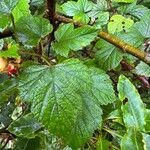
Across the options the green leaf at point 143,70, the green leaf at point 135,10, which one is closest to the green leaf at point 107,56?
the green leaf at point 143,70

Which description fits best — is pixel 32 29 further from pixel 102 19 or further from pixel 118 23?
pixel 118 23

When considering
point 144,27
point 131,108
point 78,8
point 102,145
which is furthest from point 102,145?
point 78,8

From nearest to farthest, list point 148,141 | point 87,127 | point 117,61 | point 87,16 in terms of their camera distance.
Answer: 1. point 148,141
2. point 87,127
3. point 117,61
4. point 87,16

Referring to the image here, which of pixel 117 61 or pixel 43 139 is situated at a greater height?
pixel 117 61

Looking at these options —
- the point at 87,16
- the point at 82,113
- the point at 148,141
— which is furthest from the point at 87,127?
the point at 87,16

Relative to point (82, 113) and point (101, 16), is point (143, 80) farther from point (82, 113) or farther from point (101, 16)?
point (82, 113)

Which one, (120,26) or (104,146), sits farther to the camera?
(120,26)
